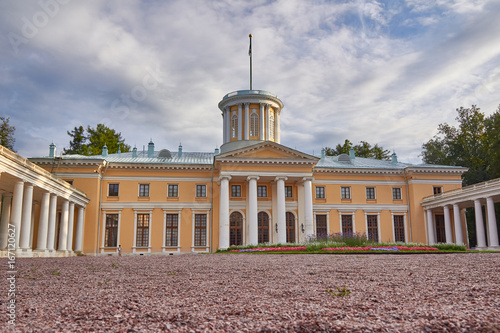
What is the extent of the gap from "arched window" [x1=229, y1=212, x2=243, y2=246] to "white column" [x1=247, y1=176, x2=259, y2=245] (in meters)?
2.26

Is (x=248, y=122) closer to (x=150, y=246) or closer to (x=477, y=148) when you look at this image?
(x=150, y=246)

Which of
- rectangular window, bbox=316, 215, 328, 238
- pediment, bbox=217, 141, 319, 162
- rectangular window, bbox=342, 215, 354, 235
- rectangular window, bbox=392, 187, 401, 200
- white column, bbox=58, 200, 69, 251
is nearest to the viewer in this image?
white column, bbox=58, 200, 69, 251

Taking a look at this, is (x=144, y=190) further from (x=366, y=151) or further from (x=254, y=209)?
(x=366, y=151)

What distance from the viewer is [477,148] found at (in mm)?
49719

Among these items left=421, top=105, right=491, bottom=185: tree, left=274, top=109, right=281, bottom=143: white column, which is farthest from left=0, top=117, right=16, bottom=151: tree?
left=421, top=105, right=491, bottom=185: tree

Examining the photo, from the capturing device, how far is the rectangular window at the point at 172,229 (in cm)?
3694

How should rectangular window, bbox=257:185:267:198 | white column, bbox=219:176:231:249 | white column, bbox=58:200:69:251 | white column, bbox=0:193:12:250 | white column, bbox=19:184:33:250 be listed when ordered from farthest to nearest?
1. rectangular window, bbox=257:185:267:198
2. white column, bbox=219:176:231:249
3. white column, bbox=58:200:69:251
4. white column, bbox=0:193:12:250
5. white column, bbox=19:184:33:250

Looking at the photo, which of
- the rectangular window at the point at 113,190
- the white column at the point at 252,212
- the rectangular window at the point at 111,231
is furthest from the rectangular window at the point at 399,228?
the rectangular window at the point at 113,190

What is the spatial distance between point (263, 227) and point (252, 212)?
3.43 metres

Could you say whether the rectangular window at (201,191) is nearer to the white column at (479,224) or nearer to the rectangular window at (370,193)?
the rectangular window at (370,193)

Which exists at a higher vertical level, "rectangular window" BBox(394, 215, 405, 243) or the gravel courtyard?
"rectangular window" BBox(394, 215, 405, 243)

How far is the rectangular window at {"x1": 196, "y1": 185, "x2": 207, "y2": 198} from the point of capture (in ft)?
124

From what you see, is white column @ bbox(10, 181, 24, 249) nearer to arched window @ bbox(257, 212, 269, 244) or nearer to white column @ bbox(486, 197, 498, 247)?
arched window @ bbox(257, 212, 269, 244)

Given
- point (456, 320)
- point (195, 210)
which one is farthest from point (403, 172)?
point (456, 320)
